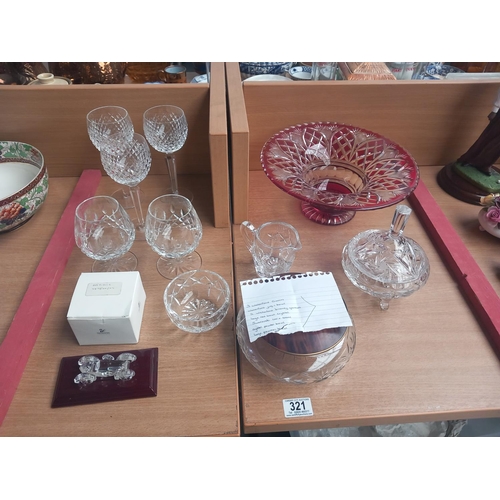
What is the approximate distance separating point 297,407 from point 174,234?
0.39 m

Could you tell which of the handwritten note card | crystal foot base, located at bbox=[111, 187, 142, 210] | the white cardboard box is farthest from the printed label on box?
crystal foot base, located at bbox=[111, 187, 142, 210]

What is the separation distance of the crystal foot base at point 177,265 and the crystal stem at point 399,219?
1.34 feet

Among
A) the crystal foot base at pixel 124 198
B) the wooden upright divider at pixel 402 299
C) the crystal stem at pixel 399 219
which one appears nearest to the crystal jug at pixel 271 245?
the wooden upright divider at pixel 402 299

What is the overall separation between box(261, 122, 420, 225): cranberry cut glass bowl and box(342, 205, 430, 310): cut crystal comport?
0.37 ft

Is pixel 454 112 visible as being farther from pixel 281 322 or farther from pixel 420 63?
pixel 281 322

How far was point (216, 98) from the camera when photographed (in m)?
0.84

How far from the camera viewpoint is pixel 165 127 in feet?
2.91

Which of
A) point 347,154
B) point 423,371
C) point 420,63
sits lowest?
point 423,371

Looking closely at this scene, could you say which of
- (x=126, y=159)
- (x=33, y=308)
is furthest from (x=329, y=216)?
(x=33, y=308)

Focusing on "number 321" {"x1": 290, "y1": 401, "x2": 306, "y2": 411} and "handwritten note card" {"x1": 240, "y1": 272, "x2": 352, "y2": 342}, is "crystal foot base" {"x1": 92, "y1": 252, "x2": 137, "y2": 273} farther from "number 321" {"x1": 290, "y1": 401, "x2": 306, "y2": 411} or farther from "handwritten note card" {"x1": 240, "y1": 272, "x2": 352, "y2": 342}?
"number 321" {"x1": 290, "y1": 401, "x2": 306, "y2": 411}

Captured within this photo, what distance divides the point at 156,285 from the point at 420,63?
1.02 m

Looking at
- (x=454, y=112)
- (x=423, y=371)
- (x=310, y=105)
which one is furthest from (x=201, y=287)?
(x=454, y=112)

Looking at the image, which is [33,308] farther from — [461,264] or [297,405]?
[461,264]

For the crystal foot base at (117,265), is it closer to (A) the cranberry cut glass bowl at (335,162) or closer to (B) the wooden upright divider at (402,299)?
(B) the wooden upright divider at (402,299)
